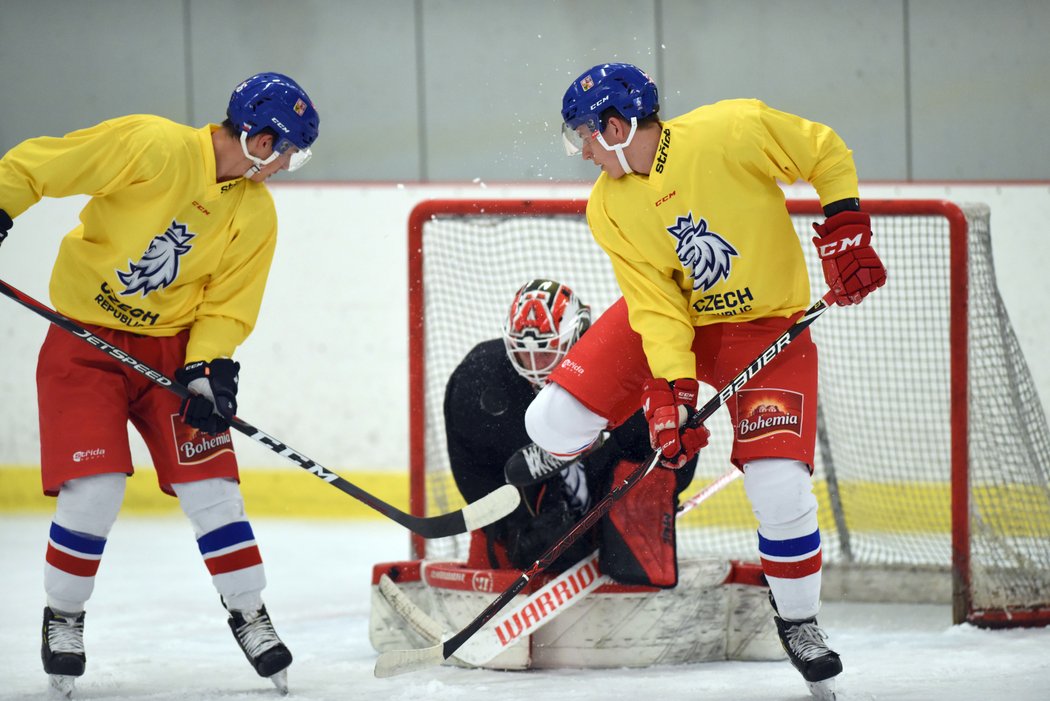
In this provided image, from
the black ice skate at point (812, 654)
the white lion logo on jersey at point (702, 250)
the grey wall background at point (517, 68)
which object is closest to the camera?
the black ice skate at point (812, 654)

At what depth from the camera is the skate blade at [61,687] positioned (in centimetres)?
241

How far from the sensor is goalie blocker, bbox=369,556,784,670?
254 cm

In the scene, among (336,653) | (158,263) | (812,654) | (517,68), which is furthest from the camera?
(517,68)

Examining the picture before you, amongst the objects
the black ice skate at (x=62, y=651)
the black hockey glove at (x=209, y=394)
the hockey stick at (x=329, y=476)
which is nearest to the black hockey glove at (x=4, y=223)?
the hockey stick at (x=329, y=476)

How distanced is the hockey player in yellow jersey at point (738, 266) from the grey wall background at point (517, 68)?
186 cm

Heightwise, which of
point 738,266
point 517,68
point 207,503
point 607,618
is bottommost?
point 607,618

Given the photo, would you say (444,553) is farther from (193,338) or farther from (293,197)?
(293,197)

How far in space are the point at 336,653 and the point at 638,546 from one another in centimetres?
75

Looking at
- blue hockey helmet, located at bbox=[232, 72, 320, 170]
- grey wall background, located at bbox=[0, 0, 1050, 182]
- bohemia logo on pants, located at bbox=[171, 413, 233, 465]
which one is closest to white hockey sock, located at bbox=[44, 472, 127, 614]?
bohemia logo on pants, located at bbox=[171, 413, 233, 465]

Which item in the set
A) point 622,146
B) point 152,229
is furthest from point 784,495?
point 152,229

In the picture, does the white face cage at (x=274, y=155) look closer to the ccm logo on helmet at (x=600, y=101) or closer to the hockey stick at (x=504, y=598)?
the ccm logo on helmet at (x=600, y=101)

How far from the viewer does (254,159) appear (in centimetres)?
245

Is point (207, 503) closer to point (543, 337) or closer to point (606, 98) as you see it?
point (543, 337)

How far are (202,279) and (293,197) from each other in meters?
1.96
